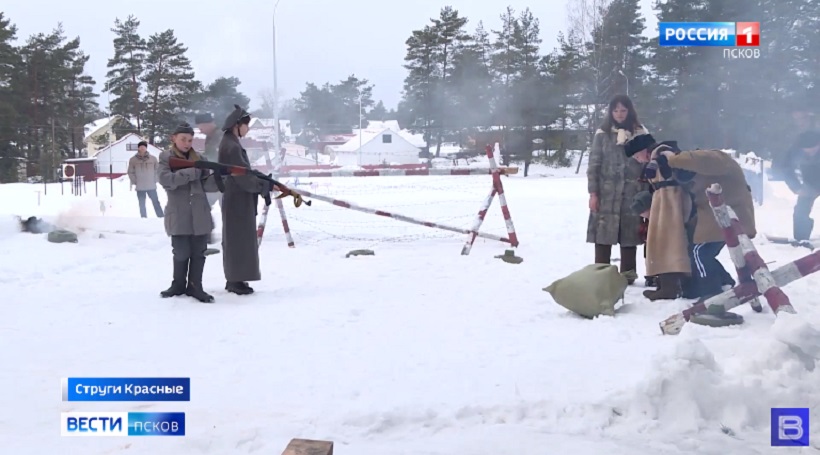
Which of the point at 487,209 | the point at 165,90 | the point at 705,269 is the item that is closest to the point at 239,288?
the point at 487,209

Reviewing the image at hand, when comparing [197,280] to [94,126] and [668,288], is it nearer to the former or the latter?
[668,288]

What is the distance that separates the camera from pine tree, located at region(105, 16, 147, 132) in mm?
27938

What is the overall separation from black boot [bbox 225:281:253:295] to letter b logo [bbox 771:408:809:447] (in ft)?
13.7

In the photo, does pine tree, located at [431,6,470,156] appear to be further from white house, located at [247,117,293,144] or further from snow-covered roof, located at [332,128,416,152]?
snow-covered roof, located at [332,128,416,152]

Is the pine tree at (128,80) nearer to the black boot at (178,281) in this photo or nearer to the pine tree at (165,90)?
the pine tree at (165,90)

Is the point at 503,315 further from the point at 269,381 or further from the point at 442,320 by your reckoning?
the point at 269,381

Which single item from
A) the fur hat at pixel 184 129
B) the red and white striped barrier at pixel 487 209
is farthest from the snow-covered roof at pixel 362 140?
the fur hat at pixel 184 129

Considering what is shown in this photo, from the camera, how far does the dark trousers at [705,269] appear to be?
5.08 metres

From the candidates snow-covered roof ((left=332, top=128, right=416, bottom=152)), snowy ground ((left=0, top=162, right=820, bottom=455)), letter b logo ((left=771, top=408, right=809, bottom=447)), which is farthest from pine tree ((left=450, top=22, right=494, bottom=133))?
letter b logo ((left=771, top=408, right=809, bottom=447))

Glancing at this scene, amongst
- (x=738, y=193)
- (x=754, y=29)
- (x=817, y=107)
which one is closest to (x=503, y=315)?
(x=738, y=193)

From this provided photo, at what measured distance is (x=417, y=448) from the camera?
2695 mm

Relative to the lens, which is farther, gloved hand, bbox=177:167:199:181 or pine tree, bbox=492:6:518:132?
pine tree, bbox=492:6:518:132

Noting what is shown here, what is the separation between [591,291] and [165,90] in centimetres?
2606

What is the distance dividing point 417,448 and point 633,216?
12.0 ft
